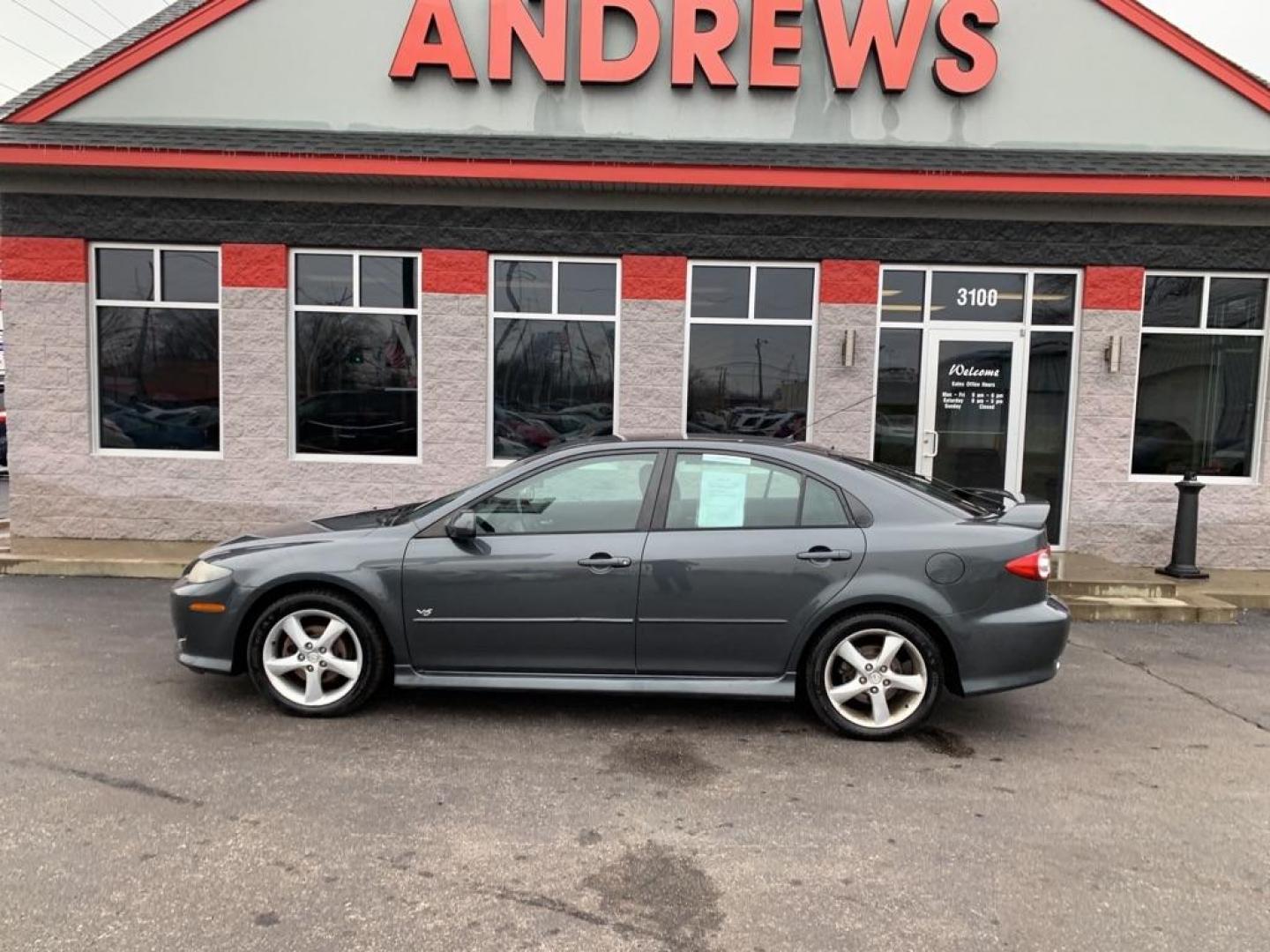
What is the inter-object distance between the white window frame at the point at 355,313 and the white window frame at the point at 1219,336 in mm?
7198

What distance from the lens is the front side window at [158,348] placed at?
30.2ft

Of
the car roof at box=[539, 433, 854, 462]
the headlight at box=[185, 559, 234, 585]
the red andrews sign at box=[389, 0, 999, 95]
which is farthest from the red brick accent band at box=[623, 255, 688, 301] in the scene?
the headlight at box=[185, 559, 234, 585]

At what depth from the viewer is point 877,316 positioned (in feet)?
29.8

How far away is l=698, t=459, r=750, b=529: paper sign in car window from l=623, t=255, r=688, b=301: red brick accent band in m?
4.56

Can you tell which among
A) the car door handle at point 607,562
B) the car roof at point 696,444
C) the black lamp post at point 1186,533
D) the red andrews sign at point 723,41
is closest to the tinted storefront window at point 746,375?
the red andrews sign at point 723,41

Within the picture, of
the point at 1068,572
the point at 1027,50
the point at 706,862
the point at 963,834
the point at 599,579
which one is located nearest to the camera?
the point at 706,862

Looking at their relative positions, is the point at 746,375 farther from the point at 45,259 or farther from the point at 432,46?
the point at 45,259

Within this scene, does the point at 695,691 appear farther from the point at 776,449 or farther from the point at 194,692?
the point at 194,692

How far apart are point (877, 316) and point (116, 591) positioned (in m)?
7.48

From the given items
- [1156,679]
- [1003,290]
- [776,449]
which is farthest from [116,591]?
[1003,290]

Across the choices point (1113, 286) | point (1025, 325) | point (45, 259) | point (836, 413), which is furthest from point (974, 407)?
point (45, 259)

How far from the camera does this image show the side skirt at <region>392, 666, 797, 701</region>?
4.66 m

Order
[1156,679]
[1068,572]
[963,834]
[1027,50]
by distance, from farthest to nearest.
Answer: [1027,50], [1068,572], [1156,679], [963,834]

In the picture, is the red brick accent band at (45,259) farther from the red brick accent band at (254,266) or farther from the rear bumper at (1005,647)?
the rear bumper at (1005,647)
